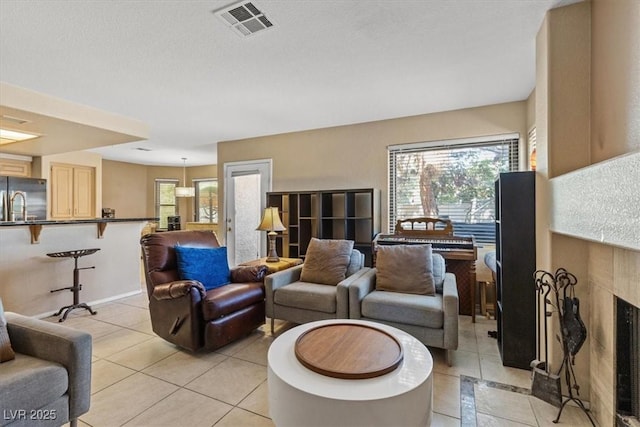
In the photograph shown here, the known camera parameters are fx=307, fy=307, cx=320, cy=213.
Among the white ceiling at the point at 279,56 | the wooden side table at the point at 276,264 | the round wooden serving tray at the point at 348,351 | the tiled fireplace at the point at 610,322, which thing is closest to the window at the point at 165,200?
the white ceiling at the point at 279,56

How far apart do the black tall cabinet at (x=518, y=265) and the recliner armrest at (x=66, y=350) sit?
2813 mm

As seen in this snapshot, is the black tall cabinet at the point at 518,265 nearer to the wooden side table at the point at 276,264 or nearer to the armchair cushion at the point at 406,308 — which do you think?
the armchair cushion at the point at 406,308

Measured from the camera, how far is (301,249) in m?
4.60

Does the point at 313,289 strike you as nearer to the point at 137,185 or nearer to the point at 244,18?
the point at 244,18

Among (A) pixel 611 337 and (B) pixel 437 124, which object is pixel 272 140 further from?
(A) pixel 611 337

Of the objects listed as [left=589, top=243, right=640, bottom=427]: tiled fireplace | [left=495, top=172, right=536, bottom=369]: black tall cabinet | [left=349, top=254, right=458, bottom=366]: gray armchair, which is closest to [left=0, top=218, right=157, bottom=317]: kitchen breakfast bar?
[left=349, top=254, right=458, bottom=366]: gray armchair

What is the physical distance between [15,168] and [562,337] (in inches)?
311

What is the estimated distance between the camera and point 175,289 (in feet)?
8.33

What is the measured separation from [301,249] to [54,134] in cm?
364

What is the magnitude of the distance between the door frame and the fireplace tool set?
3.96 m

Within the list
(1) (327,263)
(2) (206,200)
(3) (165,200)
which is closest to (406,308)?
(1) (327,263)

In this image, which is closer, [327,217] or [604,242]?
[604,242]

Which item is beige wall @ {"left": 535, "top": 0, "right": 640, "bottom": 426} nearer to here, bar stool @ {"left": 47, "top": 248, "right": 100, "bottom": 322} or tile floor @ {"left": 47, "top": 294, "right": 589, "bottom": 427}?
tile floor @ {"left": 47, "top": 294, "right": 589, "bottom": 427}

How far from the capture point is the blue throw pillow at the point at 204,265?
2.84 metres
